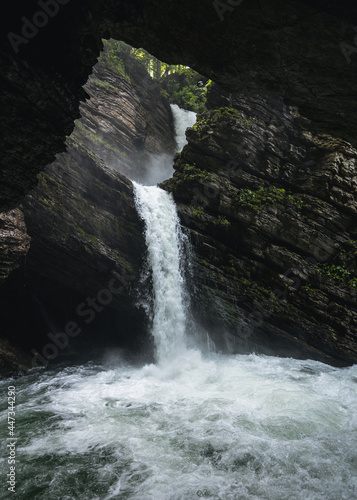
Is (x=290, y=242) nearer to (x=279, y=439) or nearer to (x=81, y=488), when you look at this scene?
(x=279, y=439)

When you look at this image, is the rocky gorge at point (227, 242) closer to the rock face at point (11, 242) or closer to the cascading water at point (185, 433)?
the rock face at point (11, 242)

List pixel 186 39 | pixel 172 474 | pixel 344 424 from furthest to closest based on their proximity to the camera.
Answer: pixel 344 424, pixel 186 39, pixel 172 474

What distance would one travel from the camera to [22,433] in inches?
231

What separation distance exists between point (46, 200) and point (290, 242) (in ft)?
34.6

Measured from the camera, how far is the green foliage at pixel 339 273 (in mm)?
12734

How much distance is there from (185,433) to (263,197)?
1086 centimetres

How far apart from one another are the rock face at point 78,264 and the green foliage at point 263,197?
515cm

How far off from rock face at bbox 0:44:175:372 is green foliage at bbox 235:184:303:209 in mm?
5150

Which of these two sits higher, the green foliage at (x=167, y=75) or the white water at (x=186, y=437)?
the green foliage at (x=167, y=75)

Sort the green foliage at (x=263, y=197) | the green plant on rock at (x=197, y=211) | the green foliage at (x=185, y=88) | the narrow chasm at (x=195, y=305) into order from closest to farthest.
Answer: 1. the narrow chasm at (x=195, y=305)
2. the green foliage at (x=263, y=197)
3. the green plant on rock at (x=197, y=211)
4. the green foliage at (x=185, y=88)

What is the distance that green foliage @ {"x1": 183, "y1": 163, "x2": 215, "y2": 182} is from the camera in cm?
1416

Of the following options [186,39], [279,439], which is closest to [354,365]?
[279,439]

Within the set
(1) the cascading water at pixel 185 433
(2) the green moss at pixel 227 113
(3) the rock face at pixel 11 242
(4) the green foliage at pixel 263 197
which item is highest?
(2) the green moss at pixel 227 113

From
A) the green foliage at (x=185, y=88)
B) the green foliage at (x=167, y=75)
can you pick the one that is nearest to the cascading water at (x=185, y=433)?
the green foliage at (x=167, y=75)
